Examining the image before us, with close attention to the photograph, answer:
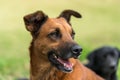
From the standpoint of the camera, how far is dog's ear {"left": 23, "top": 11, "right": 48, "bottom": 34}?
1209cm

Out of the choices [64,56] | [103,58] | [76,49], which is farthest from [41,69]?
[103,58]

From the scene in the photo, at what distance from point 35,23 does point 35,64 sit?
26.8 inches

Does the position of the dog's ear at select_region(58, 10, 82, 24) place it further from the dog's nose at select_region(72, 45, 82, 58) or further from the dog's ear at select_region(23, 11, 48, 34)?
the dog's nose at select_region(72, 45, 82, 58)

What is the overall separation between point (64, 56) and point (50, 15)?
510 inches

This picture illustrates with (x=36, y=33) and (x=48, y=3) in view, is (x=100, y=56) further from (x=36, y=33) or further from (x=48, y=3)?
(x=48, y=3)

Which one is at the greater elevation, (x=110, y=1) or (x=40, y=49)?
(x=40, y=49)

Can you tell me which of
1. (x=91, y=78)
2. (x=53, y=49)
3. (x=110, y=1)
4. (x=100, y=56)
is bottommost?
(x=110, y=1)

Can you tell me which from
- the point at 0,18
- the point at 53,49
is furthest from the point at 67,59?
the point at 0,18

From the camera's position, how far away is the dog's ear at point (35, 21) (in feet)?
39.7

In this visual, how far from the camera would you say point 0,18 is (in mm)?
23531

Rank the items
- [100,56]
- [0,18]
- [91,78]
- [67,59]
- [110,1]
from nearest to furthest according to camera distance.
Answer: [67,59]
[91,78]
[100,56]
[0,18]
[110,1]

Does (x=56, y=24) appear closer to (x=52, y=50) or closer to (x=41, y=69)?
(x=52, y=50)

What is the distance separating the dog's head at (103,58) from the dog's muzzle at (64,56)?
580 cm

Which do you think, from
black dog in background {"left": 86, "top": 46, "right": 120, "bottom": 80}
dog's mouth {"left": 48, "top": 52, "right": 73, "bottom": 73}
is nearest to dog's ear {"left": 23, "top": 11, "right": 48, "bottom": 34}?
dog's mouth {"left": 48, "top": 52, "right": 73, "bottom": 73}
